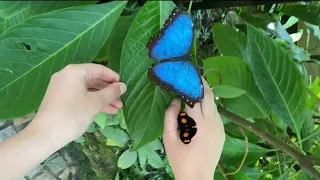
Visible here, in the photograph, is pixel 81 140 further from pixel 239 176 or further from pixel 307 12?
pixel 307 12

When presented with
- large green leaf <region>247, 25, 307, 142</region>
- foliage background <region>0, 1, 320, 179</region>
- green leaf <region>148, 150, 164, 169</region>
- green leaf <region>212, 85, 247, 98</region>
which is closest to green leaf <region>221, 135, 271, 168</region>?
foliage background <region>0, 1, 320, 179</region>

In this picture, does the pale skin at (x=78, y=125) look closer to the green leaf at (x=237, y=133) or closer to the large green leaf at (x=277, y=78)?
the large green leaf at (x=277, y=78)

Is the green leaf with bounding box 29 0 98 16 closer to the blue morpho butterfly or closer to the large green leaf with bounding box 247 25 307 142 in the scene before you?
the blue morpho butterfly

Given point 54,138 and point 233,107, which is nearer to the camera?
point 54,138

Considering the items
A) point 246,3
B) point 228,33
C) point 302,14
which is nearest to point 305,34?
point 302,14

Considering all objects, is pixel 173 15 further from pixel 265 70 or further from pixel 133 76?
pixel 265 70

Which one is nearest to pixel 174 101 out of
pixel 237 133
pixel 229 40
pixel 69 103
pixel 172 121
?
pixel 172 121
